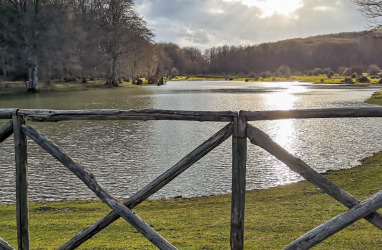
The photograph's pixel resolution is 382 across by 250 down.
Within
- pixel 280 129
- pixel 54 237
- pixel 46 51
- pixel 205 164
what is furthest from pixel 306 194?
pixel 46 51

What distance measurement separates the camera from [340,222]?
13.1ft

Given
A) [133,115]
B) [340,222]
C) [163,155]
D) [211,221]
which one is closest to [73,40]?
[163,155]

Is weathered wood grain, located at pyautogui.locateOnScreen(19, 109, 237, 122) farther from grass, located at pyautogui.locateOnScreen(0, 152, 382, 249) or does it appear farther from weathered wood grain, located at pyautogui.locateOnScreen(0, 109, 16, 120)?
grass, located at pyautogui.locateOnScreen(0, 152, 382, 249)

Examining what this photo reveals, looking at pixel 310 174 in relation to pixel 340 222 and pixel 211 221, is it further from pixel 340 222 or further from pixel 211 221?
pixel 211 221

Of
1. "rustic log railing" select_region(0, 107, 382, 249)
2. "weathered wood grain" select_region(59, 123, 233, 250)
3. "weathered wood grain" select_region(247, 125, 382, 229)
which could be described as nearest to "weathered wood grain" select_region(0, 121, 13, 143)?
"rustic log railing" select_region(0, 107, 382, 249)

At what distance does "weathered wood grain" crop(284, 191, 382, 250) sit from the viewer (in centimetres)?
399

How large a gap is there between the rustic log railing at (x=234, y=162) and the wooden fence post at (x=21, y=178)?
13 millimetres

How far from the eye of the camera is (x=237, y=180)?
431 centimetres

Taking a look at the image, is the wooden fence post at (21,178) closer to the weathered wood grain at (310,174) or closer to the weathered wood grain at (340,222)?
the weathered wood grain at (310,174)

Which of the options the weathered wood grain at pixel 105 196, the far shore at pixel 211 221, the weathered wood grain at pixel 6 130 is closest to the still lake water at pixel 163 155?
the far shore at pixel 211 221

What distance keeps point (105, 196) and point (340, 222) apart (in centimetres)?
275

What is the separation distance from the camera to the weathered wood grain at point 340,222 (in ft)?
13.1

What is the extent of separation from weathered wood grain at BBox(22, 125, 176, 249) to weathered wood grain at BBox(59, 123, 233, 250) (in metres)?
0.11

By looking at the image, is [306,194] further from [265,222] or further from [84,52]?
[84,52]
